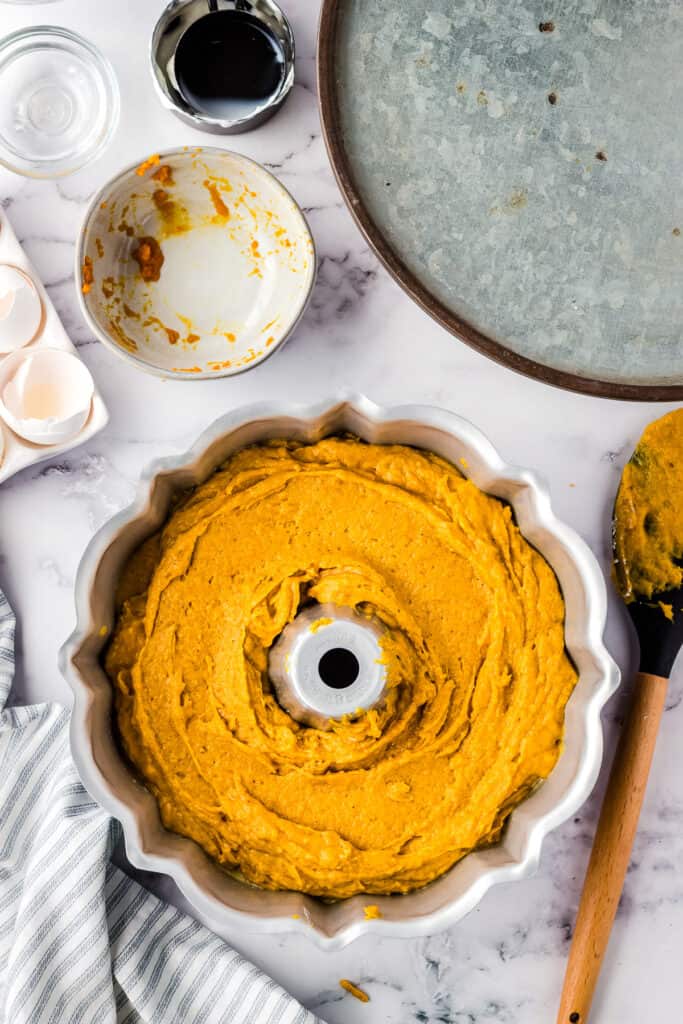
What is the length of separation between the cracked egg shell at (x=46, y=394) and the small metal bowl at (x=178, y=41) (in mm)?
331

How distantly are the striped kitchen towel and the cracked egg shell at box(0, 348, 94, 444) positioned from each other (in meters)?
0.23

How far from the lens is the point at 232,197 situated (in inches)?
50.9

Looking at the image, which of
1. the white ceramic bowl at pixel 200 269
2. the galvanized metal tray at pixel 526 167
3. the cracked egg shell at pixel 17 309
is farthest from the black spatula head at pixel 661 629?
the cracked egg shell at pixel 17 309

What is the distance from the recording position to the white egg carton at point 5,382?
49.3 inches

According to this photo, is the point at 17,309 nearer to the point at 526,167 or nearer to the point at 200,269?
the point at 200,269

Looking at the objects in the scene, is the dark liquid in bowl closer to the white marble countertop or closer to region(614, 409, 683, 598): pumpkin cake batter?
the white marble countertop

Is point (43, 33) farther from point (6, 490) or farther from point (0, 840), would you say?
point (0, 840)

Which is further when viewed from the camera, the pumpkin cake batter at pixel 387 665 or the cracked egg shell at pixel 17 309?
the cracked egg shell at pixel 17 309

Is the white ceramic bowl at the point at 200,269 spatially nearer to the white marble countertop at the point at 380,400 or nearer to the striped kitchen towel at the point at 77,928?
the white marble countertop at the point at 380,400

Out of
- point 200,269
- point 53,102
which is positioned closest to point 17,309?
point 200,269

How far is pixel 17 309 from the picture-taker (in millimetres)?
1236

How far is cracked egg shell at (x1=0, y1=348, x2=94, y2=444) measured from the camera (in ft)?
4.04

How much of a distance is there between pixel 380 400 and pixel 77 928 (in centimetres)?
73

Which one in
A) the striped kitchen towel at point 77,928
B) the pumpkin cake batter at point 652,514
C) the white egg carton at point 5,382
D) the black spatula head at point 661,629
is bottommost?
the striped kitchen towel at point 77,928
